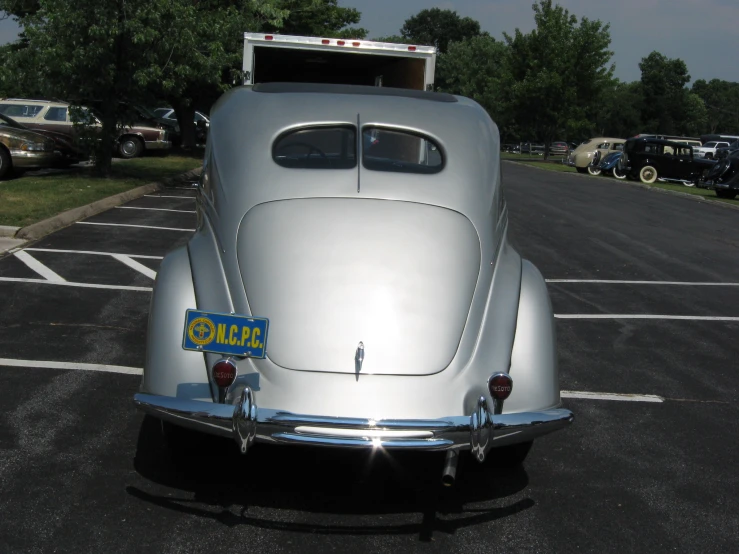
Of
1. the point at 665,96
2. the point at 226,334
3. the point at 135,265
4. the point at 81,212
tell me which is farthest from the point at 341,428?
the point at 665,96

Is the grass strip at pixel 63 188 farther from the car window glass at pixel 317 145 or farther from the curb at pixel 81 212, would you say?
the car window glass at pixel 317 145

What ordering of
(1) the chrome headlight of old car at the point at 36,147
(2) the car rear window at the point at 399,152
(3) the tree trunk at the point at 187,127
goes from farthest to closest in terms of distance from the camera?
(3) the tree trunk at the point at 187,127
(1) the chrome headlight of old car at the point at 36,147
(2) the car rear window at the point at 399,152

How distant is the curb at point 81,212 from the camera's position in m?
11.3

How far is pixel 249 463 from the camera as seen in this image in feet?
15.0

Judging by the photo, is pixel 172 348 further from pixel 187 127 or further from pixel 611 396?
pixel 187 127

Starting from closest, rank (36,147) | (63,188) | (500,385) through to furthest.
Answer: (500,385) < (63,188) < (36,147)

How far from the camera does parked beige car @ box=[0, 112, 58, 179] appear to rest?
57.4ft

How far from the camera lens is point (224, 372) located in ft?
12.7

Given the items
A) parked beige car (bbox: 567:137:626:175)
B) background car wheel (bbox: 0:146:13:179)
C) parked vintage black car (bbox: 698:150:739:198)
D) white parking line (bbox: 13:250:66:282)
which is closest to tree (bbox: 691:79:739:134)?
parked beige car (bbox: 567:137:626:175)

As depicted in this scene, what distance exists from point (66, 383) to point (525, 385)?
10.2ft

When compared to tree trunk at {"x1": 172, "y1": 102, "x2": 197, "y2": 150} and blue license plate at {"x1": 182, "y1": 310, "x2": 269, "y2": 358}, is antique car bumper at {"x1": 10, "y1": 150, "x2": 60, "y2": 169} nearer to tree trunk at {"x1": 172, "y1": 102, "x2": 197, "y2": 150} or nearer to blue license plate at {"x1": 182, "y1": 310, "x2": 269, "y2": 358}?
tree trunk at {"x1": 172, "y1": 102, "x2": 197, "y2": 150}

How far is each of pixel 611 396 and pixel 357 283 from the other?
262 cm

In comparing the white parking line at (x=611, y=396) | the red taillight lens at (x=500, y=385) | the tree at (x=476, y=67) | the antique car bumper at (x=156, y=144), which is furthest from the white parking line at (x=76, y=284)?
the tree at (x=476, y=67)

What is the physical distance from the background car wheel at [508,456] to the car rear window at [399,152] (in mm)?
1588
